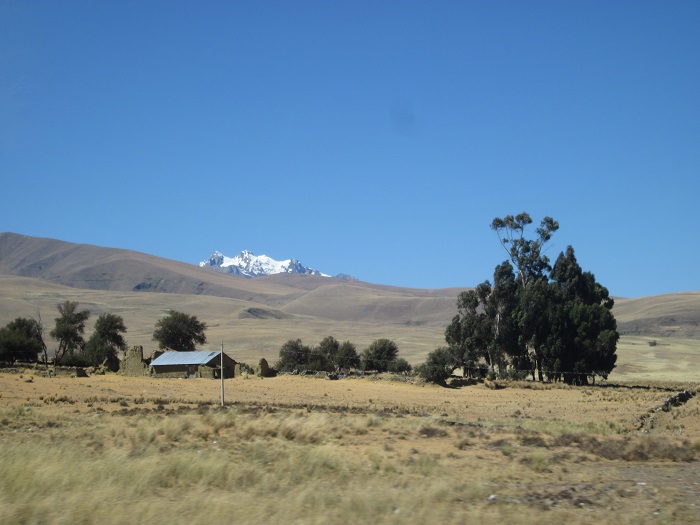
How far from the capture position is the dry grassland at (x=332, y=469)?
9.42 meters

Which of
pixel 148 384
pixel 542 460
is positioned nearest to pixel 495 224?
pixel 148 384

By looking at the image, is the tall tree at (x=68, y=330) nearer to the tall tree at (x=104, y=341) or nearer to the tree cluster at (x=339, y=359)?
the tall tree at (x=104, y=341)

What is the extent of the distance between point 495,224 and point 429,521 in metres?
63.3

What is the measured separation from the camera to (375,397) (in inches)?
1801

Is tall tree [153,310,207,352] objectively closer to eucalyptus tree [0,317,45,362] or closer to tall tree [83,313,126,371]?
tall tree [83,313,126,371]

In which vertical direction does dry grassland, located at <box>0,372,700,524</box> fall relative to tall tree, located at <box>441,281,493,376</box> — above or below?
below

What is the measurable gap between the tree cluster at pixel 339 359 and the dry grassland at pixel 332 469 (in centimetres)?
4440

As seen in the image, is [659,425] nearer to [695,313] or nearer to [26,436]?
[26,436]

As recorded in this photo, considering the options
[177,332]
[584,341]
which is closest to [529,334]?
[584,341]

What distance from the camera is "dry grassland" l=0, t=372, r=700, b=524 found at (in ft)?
30.9

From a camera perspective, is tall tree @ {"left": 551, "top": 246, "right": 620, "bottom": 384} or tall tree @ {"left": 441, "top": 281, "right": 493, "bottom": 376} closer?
tall tree @ {"left": 551, "top": 246, "right": 620, "bottom": 384}

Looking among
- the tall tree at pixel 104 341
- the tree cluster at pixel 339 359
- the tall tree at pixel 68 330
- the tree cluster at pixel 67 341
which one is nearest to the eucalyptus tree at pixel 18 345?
the tree cluster at pixel 67 341

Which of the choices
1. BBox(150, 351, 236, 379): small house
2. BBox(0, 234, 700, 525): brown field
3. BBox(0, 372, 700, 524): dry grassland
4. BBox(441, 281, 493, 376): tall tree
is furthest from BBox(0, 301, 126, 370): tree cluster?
BBox(0, 372, 700, 524): dry grassland

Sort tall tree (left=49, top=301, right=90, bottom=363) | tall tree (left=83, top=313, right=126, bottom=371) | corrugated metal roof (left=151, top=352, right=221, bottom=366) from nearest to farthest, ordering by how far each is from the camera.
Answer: corrugated metal roof (left=151, top=352, right=221, bottom=366)
tall tree (left=83, top=313, right=126, bottom=371)
tall tree (left=49, top=301, right=90, bottom=363)
